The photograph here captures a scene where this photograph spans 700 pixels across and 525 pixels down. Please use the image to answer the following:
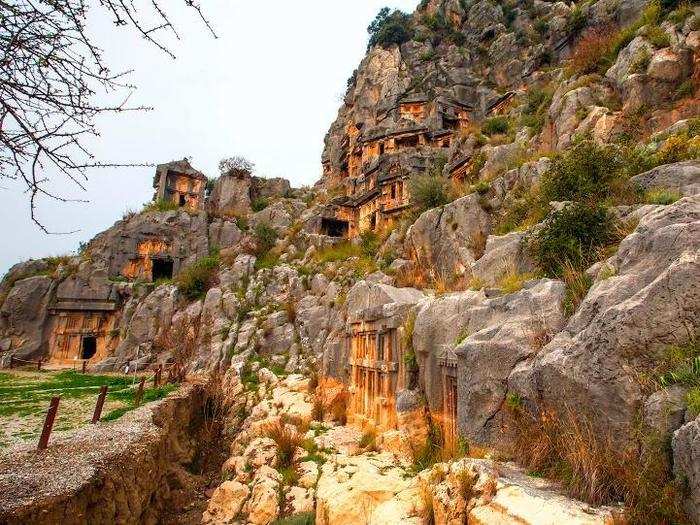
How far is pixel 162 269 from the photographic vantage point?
127 ft

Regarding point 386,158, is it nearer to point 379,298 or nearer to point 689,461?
point 379,298

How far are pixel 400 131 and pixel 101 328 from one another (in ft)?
113

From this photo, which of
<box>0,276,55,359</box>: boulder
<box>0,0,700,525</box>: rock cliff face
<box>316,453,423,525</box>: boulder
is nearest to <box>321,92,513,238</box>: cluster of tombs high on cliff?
<box>0,0,700,525</box>: rock cliff face

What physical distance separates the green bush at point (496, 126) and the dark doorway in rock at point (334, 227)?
14.8m

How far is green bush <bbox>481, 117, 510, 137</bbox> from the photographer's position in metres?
25.6

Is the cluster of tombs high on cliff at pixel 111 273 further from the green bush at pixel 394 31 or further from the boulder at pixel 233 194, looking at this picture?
the green bush at pixel 394 31

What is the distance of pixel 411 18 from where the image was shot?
2367 inches

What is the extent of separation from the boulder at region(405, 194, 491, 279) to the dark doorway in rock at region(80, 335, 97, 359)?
31.5 metres

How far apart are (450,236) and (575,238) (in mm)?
10739

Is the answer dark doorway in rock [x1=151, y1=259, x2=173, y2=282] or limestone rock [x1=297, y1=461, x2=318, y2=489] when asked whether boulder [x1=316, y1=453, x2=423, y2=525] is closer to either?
limestone rock [x1=297, y1=461, x2=318, y2=489]

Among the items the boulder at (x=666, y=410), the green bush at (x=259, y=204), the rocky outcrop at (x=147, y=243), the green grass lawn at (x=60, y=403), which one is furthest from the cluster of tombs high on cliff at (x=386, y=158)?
the boulder at (x=666, y=410)

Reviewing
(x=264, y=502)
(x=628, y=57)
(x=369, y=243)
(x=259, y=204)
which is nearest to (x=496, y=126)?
(x=628, y=57)

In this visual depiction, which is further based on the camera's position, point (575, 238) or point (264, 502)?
point (264, 502)

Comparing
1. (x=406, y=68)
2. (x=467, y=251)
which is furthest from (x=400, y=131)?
(x=467, y=251)
